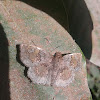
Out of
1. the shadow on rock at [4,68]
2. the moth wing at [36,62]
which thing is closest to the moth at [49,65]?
the moth wing at [36,62]

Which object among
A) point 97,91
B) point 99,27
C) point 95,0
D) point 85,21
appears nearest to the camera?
point 95,0

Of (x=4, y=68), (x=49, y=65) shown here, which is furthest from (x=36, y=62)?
(x=4, y=68)

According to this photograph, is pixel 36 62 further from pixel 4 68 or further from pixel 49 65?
pixel 4 68

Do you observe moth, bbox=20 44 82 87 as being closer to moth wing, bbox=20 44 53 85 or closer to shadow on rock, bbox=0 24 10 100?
moth wing, bbox=20 44 53 85

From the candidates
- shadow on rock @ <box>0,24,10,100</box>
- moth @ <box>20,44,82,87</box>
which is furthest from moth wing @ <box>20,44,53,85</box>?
shadow on rock @ <box>0,24,10,100</box>

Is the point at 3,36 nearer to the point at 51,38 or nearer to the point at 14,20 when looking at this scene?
the point at 14,20

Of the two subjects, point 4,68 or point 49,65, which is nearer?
point 4,68

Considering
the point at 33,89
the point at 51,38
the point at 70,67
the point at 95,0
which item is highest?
the point at 95,0

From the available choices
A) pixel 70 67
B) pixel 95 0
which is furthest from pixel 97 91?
pixel 95 0
